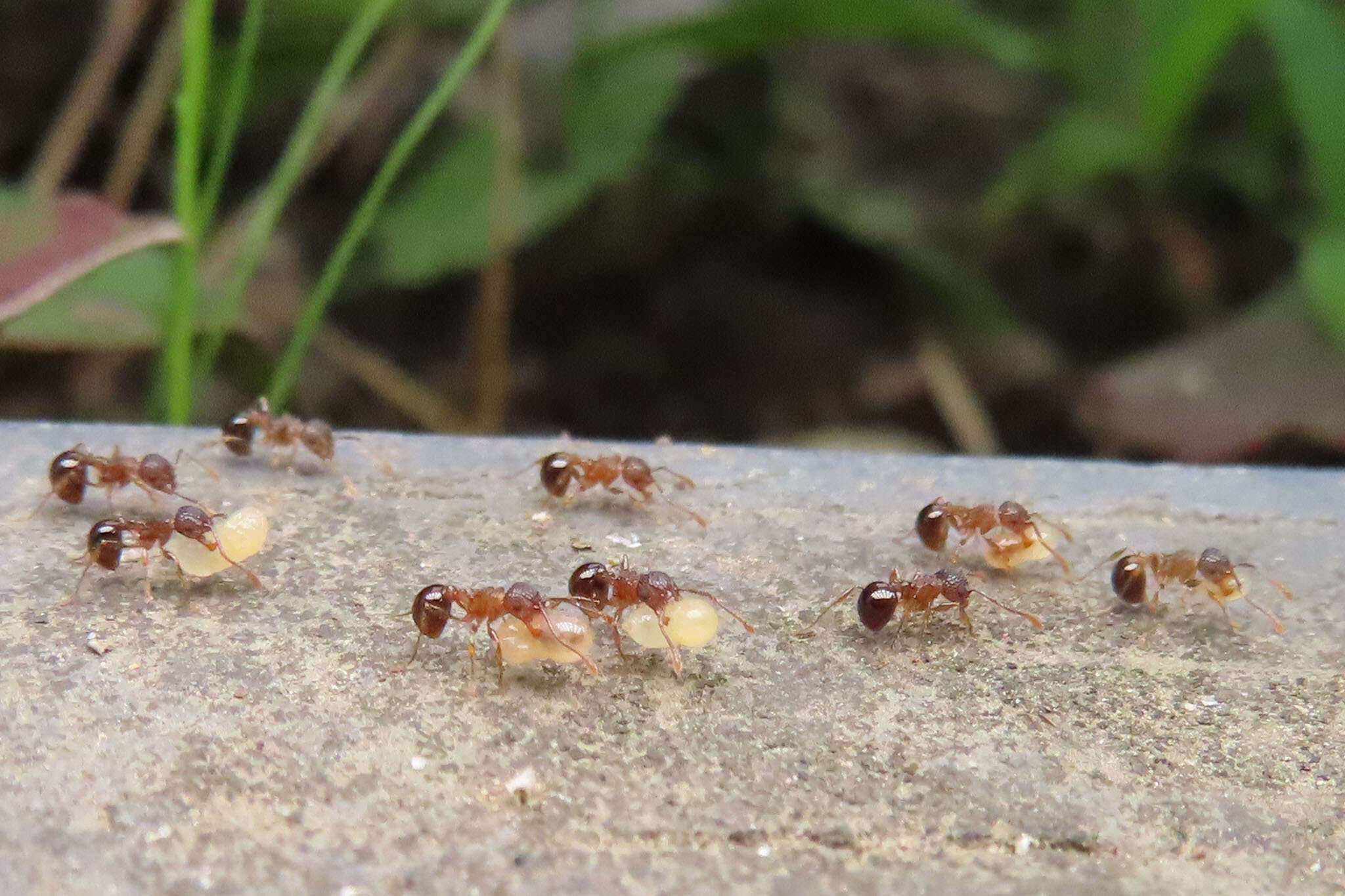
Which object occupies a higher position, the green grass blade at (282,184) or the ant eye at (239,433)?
the green grass blade at (282,184)

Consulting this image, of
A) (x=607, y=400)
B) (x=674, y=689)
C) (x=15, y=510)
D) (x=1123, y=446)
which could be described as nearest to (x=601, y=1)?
(x=607, y=400)

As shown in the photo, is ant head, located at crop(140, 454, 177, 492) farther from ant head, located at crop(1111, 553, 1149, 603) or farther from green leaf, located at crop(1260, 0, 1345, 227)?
green leaf, located at crop(1260, 0, 1345, 227)

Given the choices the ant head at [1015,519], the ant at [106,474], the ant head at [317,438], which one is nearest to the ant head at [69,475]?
the ant at [106,474]

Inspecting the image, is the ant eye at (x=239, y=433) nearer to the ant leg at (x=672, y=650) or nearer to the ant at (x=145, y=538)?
the ant at (x=145, y=538)

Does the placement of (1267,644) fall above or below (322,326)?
below

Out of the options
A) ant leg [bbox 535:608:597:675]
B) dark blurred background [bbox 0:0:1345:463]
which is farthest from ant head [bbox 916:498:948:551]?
dark blurred background [bbox 0:0:1345:463]

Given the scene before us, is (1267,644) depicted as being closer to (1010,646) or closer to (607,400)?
(1010,646)
